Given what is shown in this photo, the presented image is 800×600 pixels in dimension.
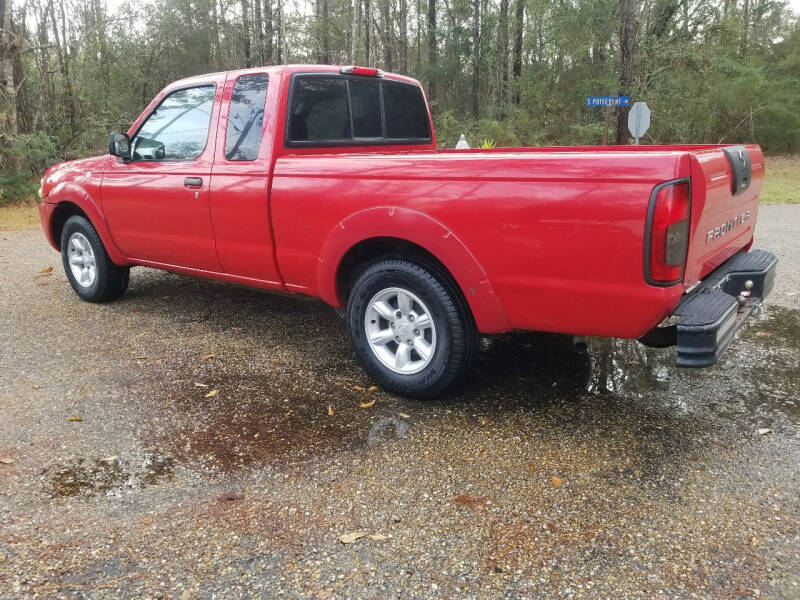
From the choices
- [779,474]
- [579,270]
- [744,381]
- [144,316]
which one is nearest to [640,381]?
[744,381]

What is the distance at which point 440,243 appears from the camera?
10.7 ft

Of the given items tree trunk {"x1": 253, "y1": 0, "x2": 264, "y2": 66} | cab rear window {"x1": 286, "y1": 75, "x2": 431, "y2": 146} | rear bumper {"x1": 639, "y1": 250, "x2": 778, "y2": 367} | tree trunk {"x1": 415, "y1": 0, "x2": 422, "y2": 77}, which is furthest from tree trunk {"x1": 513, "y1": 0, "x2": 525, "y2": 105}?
rear bumper {"x1": 639, "y1": 250, "x2": 778, "y2": 367}

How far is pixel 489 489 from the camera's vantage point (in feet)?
9.15

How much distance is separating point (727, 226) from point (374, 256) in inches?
76.5

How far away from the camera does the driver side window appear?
4.55 m

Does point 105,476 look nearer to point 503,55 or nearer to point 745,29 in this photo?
point 503,55

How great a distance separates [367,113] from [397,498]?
9.76 feet

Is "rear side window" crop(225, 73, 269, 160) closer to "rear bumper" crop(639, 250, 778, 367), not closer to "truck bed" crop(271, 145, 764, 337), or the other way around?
"truck bed" crop(271, 145, 764, 337)

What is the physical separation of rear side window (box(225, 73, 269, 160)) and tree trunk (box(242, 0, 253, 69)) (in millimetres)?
23620

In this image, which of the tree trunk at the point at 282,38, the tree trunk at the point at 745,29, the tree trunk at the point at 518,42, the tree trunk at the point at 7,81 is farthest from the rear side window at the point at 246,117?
the tree trunk at the point at 745,29

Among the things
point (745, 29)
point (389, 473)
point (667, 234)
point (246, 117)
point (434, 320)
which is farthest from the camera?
point (745, 29)

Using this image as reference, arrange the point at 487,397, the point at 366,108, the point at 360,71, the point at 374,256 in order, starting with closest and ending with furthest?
1. the point at 487,397
2. the point at 374,256
3. the point at 360,71
4. the point at 366,108

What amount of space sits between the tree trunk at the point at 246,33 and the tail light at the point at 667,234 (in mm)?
26026

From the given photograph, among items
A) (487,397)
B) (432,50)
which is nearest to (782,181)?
(432,50)
